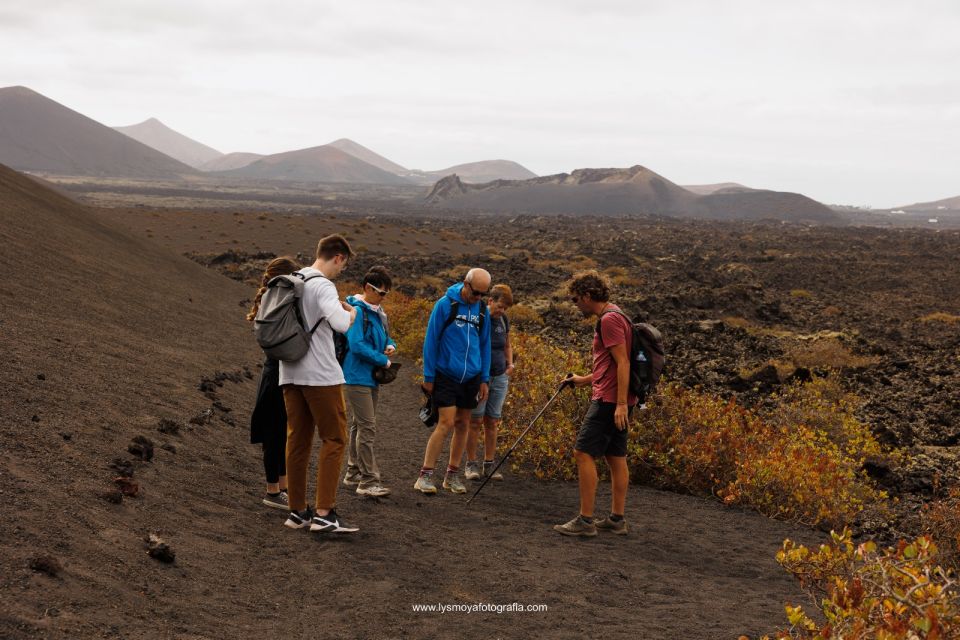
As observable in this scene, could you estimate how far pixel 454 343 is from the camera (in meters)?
5.82

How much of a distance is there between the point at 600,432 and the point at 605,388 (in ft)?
1.05

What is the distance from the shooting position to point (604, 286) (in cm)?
509

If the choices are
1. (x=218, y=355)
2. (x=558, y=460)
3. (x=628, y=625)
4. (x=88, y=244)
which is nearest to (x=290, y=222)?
(x=88, y=244)

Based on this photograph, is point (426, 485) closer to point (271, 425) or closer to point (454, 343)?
point (454, 343)

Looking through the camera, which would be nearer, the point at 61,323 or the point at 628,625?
the point at 628,625

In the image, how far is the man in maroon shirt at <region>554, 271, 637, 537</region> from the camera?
197 inches

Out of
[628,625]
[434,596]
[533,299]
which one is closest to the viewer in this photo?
[628,625]

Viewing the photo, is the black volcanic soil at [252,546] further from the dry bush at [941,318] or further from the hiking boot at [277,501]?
the dry bush at [941,318]

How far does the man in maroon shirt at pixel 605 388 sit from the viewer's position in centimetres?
499

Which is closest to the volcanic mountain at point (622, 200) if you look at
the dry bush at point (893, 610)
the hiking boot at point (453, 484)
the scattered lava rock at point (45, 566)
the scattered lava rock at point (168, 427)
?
the scattered lava rock at point (168, 427)

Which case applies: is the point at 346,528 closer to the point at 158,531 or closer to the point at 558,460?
the point at 158,531

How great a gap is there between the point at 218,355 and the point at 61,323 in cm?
281

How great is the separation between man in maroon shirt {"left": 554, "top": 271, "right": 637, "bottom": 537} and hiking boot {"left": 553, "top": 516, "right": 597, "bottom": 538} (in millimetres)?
141

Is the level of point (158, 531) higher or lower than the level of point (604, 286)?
lower
